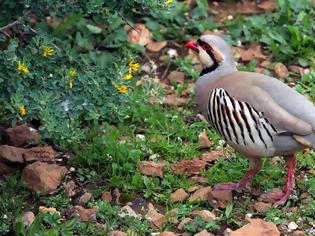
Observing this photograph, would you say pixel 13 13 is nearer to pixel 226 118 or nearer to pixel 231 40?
pixel 226 118

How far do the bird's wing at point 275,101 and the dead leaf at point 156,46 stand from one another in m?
1.90

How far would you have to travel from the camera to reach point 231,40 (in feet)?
22.4

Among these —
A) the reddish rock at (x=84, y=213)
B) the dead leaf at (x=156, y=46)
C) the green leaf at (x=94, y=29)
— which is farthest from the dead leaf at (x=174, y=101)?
the reddish rock at (x=84, y=213)

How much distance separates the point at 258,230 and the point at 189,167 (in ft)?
2.69

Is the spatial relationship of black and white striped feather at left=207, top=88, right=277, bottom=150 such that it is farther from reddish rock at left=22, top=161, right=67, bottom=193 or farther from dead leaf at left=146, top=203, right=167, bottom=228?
reddish rock at left=22, top=161, right=67, bottom=193

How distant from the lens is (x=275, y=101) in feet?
15.5

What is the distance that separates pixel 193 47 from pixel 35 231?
1.46 metres

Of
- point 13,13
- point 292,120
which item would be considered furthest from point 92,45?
point 292,120

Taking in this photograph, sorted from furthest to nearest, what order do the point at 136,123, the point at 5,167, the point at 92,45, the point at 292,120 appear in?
1. the point at 92,45
2. the point at 136,123
3. the point at 5,167
4. the point at 292,120

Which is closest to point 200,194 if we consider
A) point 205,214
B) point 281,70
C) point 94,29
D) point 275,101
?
point 205,214

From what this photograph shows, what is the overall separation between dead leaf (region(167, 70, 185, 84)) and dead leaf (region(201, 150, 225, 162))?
97 centimetres

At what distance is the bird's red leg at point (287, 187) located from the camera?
4988 mm

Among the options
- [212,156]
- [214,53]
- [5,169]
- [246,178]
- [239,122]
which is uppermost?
[214,53]

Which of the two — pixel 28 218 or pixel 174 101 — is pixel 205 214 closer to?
pixel 28 218
